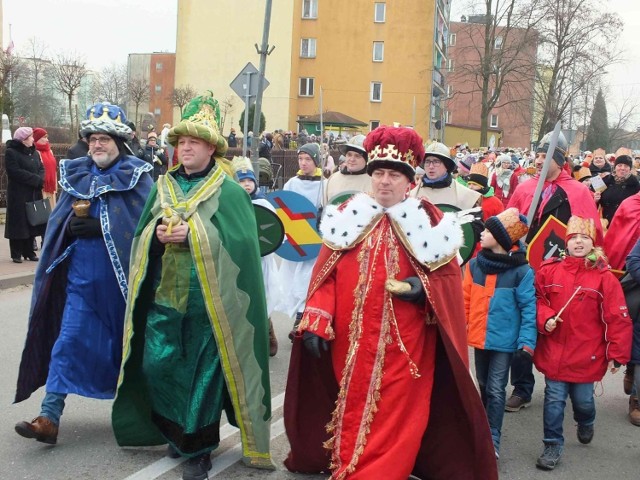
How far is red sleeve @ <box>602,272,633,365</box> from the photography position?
529cm

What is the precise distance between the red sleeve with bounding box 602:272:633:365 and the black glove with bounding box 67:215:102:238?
10.5 feet

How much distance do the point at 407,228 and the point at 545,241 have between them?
292 centimetres

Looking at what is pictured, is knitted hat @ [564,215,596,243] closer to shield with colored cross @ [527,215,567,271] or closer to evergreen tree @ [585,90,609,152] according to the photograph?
shield with colored cross @ [527,215,567,271]

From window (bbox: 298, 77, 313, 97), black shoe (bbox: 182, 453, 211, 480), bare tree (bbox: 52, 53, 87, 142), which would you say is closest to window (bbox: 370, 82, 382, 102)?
window (bbox: 298, 77, 313, 97)

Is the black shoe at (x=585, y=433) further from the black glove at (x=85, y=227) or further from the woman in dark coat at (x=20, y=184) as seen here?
the woman in dark coat at (x=20, y=184)

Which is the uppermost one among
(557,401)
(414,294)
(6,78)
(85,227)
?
(6,78)

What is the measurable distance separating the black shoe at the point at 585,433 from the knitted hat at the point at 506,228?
1.39 m

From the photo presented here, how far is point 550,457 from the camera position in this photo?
5273 millimetres

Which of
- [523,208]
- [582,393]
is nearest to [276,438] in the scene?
[582,393]

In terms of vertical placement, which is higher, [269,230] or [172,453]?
[269,230]

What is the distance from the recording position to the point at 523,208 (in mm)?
7418

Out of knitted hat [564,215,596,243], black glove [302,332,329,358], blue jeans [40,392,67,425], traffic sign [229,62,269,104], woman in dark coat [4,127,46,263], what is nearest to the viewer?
black glove [302,332,329,358]

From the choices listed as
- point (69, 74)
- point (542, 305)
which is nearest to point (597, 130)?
point (69, 74)

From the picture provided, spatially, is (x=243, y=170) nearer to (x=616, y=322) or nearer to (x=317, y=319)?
(x=317, y=319)
